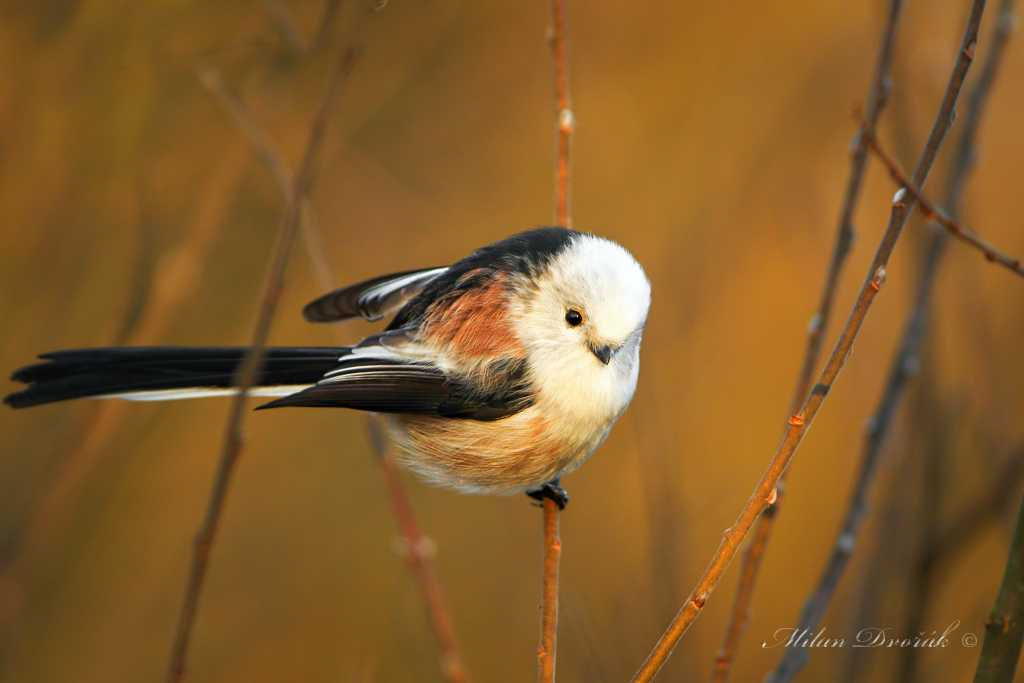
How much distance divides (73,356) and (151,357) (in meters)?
0.13

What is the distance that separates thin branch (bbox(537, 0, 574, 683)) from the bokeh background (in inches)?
13.7

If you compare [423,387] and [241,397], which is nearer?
[241,397]

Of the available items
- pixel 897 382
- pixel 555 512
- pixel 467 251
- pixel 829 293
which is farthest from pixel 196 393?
pixel 467 251

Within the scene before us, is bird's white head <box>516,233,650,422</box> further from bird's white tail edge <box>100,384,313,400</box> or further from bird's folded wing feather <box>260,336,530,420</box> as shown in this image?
bird's white tail edge <box>100,384,313,400</box>

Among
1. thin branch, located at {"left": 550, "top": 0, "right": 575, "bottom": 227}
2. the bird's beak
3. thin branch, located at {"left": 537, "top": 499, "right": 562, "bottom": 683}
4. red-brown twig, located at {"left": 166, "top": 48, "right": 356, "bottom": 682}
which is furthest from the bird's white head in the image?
red-brown twig, located at {"left": 166, "top": 48, "right": 356, "bottom": 682}

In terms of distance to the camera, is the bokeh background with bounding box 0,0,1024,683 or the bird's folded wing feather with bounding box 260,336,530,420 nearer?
the bird's folded wing feather with bounding box 260,336,530,420

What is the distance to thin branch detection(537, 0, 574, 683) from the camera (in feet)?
4.58

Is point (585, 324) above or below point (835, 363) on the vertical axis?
above

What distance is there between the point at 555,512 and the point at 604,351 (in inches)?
11.9

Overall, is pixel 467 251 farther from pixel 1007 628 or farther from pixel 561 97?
pixel 1007 628

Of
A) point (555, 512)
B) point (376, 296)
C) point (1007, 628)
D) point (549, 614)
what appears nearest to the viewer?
point (1007, 628)

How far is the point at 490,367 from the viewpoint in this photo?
185cm

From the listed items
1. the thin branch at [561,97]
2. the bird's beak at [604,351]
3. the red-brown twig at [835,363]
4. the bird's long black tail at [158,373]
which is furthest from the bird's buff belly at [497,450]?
the red-brown twig at [835,363]

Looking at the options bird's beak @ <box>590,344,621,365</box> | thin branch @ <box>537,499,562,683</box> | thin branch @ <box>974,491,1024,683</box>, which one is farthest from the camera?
bird's beak @ <box>590,344,621,365</box>
